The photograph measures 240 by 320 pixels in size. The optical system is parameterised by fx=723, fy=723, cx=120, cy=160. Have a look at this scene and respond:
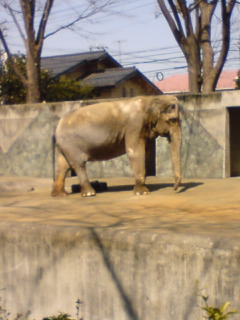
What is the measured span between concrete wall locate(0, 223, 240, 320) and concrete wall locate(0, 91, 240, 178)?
6196mm

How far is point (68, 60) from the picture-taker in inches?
1474

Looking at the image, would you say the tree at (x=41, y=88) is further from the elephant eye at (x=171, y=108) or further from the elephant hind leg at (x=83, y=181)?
the elephant eye at (x=171, y=108)

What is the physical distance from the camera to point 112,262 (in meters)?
6.40

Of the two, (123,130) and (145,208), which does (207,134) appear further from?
(145,208)

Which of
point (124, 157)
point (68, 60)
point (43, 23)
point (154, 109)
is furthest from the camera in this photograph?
point (68, 60)

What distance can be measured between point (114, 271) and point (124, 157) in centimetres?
808

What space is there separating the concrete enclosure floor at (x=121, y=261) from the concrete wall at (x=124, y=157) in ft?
13.3

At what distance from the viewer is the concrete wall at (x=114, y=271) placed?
5703 mm

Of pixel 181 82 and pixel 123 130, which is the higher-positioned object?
pixel 181 82

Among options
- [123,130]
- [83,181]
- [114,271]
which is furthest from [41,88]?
[114,271]

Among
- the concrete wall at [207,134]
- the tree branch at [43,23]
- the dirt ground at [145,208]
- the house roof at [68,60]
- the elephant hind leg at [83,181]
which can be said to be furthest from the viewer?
the house roof at [68,60]

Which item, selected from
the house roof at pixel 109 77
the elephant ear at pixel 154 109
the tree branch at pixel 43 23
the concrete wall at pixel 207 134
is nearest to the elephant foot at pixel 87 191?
the elephant ear at pixel 154 109

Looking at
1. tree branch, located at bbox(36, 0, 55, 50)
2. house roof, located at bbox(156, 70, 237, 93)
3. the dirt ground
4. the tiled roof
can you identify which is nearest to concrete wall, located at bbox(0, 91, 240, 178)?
the dirt ground

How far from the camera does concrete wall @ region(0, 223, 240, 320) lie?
5703mm
